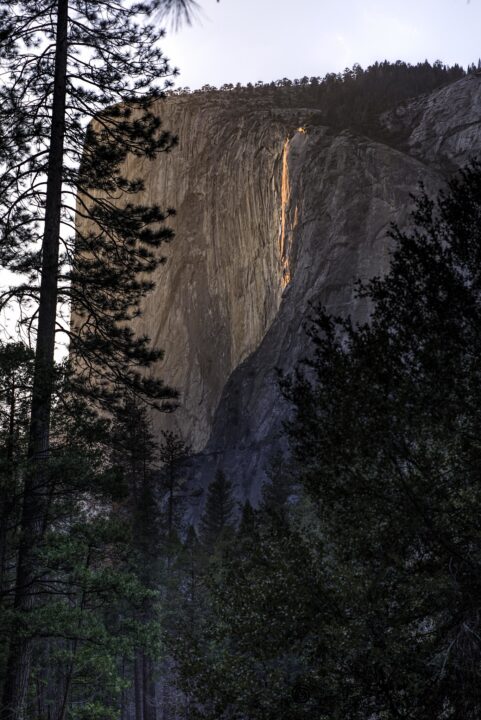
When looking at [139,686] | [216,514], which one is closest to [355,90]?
[216,514]

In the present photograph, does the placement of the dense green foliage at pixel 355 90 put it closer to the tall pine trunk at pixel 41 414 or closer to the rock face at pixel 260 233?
the rock face at pixel 260 233

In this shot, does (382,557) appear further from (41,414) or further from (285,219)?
(285,219)

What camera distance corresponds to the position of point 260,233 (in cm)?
7938

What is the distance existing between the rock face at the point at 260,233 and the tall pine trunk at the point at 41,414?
4400cm

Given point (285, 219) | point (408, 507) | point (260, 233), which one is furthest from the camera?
point (260, 233)

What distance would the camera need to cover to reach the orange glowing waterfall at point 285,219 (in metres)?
70.6

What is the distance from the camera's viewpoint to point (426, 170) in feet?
223

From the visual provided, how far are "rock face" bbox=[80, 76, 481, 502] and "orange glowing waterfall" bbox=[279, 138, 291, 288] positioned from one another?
0.24m

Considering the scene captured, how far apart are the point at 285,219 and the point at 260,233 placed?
22.1 ft

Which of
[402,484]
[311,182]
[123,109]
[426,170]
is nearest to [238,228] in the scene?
[311,182]

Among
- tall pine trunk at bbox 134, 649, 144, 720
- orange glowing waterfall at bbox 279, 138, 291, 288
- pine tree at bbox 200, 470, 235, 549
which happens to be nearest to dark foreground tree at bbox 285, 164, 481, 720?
tall pine trunk at bbox 134, 649, 144, 720

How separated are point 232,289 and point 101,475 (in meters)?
72.9

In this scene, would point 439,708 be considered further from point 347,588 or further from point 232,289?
point 232,289

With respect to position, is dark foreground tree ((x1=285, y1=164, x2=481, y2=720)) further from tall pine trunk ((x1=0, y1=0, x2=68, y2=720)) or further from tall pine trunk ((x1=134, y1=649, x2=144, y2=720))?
tall pine trunk ((x1=134, y1=649, x2=144, y2=720))
